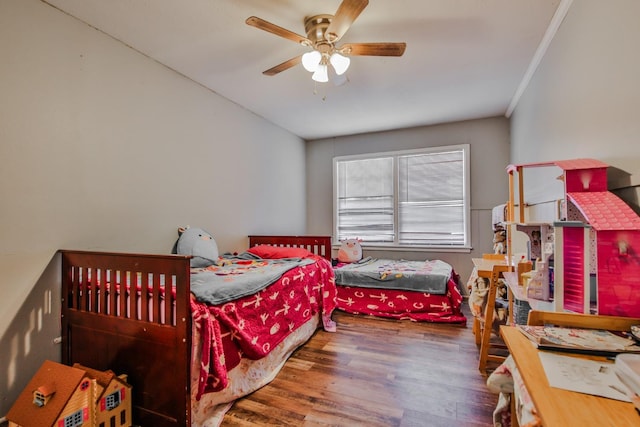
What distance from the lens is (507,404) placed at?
3.33ft

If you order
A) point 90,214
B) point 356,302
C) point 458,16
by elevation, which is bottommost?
point 356,302

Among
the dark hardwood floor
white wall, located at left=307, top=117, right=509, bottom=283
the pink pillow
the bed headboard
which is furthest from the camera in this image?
white wall, located at left=307, top=117, right=509, bottom=283

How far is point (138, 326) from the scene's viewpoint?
1.49m

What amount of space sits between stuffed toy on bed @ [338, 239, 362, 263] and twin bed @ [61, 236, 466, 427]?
1.84 metres

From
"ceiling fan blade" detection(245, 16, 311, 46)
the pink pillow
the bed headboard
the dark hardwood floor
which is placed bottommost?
the dark hardwood floor

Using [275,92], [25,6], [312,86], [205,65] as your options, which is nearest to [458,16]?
[312,86]

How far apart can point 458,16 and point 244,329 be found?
2399mm

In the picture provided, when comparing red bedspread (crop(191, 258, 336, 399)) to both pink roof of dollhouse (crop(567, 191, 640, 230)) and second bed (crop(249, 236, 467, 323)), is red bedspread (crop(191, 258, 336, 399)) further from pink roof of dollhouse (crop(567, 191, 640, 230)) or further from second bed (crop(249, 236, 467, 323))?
pink roof of dollhouse (crop(567, 191, 640, 230))

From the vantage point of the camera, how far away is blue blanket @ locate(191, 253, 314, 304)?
5.43 ft

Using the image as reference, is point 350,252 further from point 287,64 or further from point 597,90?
point 597,90

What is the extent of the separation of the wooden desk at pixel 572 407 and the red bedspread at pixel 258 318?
4.36ft

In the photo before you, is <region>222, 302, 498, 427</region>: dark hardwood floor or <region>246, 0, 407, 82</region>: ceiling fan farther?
<region>246, 0, 407, 82</region>: ceiling fan

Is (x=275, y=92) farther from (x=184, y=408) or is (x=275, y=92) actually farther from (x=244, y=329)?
(x=184, y=408)

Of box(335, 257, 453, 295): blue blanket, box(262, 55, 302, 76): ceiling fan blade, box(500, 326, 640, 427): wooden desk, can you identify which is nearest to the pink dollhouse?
box(500, 326, 640, 427): wooden desk
